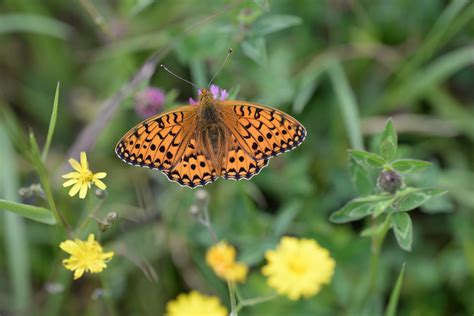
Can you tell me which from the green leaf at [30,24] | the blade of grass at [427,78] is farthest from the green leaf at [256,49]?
the green leaf at [30,24]

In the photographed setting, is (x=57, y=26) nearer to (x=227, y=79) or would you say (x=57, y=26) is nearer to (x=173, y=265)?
(x=227, y=79)

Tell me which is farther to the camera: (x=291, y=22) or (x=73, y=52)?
(x=73, y=52)

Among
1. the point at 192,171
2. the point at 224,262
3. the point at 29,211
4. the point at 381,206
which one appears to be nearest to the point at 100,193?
the point at 29,211

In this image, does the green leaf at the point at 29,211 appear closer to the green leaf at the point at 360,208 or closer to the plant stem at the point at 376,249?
the green leaf at the point at 360,208

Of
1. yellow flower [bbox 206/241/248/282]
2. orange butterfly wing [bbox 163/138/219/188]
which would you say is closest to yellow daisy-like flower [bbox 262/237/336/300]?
yellow flower [bbox 206/241/248/282]

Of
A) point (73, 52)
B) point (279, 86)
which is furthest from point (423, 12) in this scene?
point (73, 52)

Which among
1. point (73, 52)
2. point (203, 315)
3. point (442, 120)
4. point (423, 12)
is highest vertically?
point (73, 52)

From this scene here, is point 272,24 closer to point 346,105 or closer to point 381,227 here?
point 346,105

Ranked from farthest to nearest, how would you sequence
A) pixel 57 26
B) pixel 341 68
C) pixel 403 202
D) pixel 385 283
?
pixel 57 26, pixel 341 68, pixel 385 283, pixel 403 202
